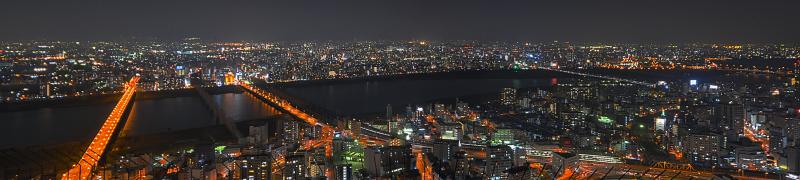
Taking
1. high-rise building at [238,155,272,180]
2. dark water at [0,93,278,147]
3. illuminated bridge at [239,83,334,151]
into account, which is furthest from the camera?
dark water at [0,93,278,147]

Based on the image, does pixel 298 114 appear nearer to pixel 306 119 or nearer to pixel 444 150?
pixel 306 119

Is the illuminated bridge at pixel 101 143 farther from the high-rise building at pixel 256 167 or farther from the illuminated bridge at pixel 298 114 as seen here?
the illuminated bridge at pixel 298 114

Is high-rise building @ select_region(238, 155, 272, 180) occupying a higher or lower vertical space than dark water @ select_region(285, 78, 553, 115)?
lower

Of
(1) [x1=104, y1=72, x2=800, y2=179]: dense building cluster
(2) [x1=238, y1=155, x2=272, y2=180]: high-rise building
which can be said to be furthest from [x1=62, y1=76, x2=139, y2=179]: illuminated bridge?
(2) [x1=238, y1=155, x2=272, y2=180]: high-rise building

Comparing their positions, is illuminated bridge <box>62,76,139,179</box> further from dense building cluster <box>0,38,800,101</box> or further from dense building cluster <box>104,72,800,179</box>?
dense building cluster <box>0,38,800,101</box>

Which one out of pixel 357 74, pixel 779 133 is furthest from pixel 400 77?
pixel 779 133

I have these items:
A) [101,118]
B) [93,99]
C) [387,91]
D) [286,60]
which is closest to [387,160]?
[101,118]

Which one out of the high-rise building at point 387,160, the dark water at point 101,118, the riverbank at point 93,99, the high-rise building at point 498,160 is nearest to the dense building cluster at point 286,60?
the riverbank at point 93,99
